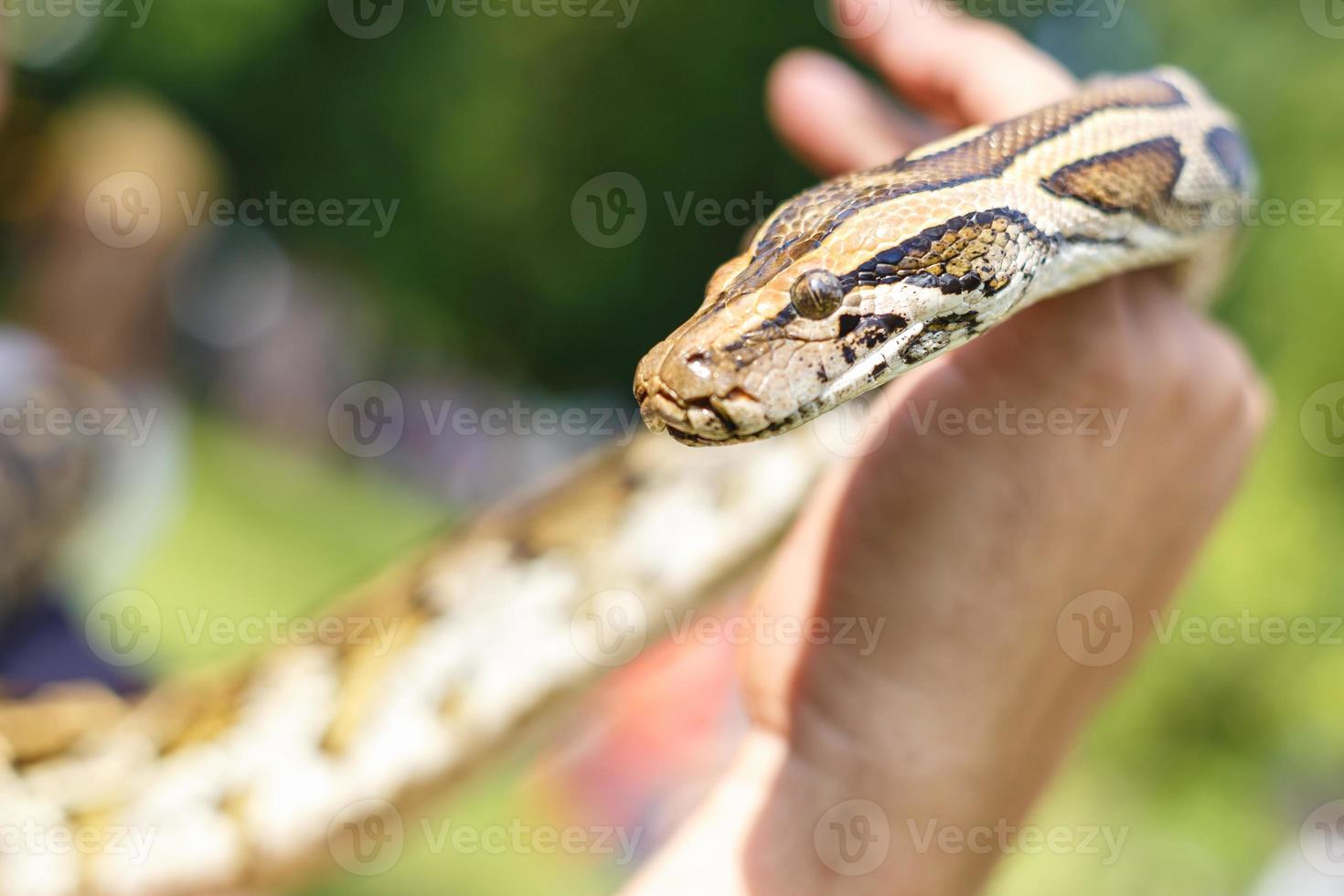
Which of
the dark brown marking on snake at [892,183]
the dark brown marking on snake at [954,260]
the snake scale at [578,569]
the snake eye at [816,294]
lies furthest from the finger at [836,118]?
the snake eye at [816,294]

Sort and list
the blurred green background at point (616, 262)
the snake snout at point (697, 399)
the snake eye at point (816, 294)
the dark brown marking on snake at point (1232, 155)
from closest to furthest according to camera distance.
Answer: the snake snout at point (697, 399), the snake eye at point (816, 294), the dark brown marking on snake at point (1232, 155), the blurred green background at point (616, 262)

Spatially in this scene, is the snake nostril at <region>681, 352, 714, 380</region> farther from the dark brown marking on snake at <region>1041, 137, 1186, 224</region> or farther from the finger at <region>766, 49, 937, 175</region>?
the finger at <region>766, 49, 937, 175</region>

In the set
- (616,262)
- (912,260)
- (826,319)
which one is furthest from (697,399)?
(616,262)

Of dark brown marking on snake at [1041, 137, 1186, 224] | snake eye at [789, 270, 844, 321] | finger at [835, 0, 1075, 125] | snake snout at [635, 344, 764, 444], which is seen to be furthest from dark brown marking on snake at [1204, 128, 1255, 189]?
snake snout at [635, 344, 764, 444]

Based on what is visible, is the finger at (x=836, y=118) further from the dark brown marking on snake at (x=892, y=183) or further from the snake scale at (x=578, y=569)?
the dark brown marking on snake at (x=892, y=183)

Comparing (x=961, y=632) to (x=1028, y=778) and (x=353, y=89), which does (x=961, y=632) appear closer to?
(x=1028, y=778)

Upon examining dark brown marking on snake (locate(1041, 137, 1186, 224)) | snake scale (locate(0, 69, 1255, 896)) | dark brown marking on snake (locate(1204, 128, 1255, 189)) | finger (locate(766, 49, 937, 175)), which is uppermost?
finger (locate(766, 49, 937, 175))

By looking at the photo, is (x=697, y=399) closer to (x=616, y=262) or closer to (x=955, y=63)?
(x=955, y=63)
